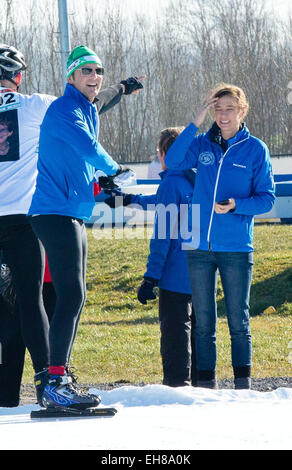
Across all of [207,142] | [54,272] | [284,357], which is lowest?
[284,357]

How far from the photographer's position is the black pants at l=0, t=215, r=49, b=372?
450 centimetres

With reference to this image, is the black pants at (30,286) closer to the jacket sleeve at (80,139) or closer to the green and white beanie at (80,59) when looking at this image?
the jacket sleeve at (80,139)

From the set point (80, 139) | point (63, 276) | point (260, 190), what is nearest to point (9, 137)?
point (80, 139)

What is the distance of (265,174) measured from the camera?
4.89 m

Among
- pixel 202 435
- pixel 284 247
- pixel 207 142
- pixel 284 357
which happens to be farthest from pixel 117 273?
pixel 202 435

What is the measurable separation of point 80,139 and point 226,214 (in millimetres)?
1102

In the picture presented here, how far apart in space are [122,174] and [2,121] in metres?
0.84

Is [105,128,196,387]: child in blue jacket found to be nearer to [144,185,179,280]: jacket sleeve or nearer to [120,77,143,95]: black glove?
[144,185,179,280]: jacket sleeve

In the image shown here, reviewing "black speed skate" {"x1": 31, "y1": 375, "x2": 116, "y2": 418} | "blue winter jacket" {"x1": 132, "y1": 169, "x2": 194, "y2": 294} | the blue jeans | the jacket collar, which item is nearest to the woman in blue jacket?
the blue jeans

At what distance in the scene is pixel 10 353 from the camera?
16.7 ft

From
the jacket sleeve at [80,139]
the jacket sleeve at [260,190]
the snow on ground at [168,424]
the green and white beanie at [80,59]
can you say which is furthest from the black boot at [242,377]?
the green and white beanie at [80,59]

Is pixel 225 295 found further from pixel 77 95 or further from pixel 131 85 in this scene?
pixel 131 85
